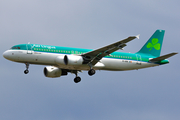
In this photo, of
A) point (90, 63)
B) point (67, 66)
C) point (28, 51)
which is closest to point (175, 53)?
point (90, 63)

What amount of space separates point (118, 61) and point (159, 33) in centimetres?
1101

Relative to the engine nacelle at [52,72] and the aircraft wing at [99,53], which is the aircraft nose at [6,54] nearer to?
the engine nacelle at [52,72]

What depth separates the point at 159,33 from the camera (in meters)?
57.5

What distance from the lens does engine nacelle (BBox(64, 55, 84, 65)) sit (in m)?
46.0

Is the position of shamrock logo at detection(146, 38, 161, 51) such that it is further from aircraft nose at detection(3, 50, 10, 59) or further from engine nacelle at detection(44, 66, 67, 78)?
aircraft nose at detection(3, 50, 10, 59)

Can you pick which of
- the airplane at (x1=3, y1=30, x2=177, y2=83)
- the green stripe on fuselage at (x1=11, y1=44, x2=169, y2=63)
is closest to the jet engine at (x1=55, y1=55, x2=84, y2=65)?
the airplane at (x1=3, y1=30, x2=177, y2=83)

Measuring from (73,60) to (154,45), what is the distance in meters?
16.2

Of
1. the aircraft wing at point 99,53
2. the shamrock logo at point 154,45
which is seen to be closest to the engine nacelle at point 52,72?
the aircraft wing at point 99,53

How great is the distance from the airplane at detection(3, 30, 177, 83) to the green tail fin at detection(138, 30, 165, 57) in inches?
59.9

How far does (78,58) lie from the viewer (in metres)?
46.9

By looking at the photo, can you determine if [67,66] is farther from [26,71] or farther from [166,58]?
[166,58]

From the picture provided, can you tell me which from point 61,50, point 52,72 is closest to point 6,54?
point 61,50

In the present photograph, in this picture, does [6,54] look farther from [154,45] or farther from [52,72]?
[154,45]

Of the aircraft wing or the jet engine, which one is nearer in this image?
the aircraft wing
